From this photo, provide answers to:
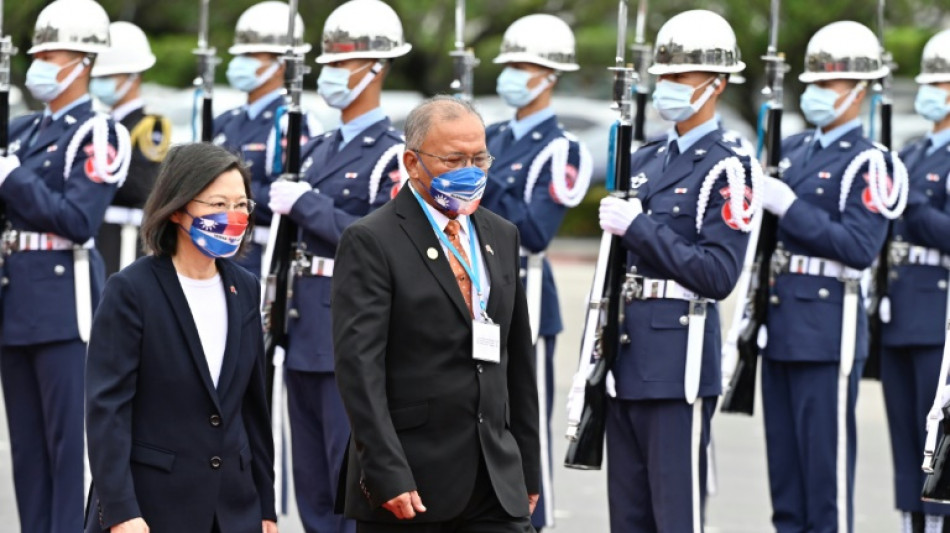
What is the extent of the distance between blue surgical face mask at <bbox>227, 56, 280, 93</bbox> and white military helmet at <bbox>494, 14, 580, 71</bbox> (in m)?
1.15

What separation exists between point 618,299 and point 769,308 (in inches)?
48.0

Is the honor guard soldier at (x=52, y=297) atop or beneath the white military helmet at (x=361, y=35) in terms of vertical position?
beneath

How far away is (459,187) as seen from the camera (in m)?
5.09

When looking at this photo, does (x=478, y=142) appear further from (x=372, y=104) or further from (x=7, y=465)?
(x=7, y=465)

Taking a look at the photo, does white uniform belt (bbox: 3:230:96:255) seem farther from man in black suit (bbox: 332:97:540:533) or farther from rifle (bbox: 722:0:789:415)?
man in black suit (bbox: 332:97:540:533)

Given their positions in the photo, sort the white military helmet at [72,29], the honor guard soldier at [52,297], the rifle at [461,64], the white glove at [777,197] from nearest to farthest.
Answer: the honor guard soldier at [52,297] < the white glove at [777,197] < the white military helmet at [72,29] < the rifle at [461,64]

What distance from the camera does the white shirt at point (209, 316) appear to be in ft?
16.6

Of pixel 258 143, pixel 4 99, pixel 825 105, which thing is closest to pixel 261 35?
pixel 258 143

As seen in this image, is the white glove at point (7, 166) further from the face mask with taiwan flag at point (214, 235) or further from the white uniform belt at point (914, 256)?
the white uniform belt at point (914, 256)

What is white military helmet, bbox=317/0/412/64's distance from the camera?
763 cm

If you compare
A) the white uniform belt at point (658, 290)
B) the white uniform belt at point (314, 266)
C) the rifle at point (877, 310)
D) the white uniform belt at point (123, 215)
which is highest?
the white uniform belt at point (658, 290)

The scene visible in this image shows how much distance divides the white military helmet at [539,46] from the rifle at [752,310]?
1.01m

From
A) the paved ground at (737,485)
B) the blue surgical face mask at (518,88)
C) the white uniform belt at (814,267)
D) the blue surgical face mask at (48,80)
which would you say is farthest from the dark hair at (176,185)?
the paved ground at (737,485)

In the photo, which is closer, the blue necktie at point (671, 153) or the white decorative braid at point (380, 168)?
the blue necktie at point (671, 153)
